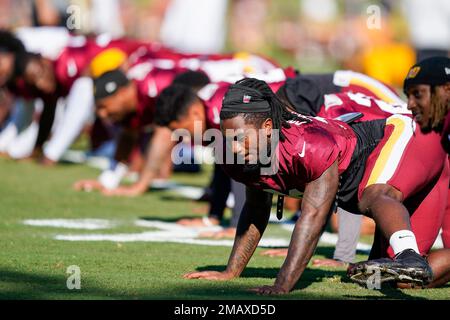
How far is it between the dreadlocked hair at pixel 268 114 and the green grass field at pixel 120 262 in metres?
0.82

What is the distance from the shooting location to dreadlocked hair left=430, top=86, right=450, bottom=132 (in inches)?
218

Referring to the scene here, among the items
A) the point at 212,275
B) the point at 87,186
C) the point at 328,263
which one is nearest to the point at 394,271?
the point at 212,275

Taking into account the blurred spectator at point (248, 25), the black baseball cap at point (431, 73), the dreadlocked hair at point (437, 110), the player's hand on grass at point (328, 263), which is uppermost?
the black baseball cap at point (431, 73)

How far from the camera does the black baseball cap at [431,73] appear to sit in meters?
5.49

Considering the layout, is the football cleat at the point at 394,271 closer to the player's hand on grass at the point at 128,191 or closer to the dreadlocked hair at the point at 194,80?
the dreadlocked hair at the point at 194,80

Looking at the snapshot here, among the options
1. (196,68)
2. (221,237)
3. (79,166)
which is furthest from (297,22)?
(221,237)

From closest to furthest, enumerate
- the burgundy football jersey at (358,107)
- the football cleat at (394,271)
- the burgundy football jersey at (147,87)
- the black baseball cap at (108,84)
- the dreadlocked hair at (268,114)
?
the football cleat at (394,271) < the dreadlocked hair at (268,114) < the burgundy football jersey at (358,107) < the black baseball cap at (108,84) < the burgundy football jersey at (147,87)

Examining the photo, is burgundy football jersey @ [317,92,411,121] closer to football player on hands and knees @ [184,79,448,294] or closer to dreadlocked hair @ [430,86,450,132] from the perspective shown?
dreadlocked hair @ [430,86,450,132]

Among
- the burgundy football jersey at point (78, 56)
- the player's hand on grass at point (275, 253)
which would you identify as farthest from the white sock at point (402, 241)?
the burgundy football jersey at point (78, 56)

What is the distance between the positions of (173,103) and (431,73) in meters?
2.51

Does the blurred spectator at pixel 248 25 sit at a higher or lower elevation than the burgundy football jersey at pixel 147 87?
lower

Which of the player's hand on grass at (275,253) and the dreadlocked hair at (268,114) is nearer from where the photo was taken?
the dreadlocked hair at (268,114)

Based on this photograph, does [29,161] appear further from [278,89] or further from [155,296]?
[155,296]
